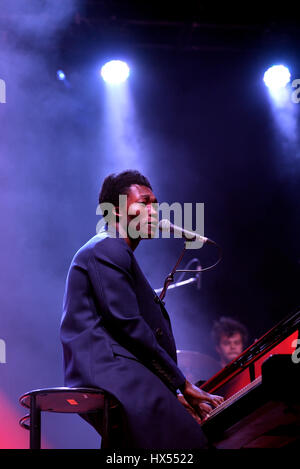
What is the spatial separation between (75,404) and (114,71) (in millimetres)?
6133

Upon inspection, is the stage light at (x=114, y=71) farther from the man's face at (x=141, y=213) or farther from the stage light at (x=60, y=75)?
the man's face at (x=141, y=213)

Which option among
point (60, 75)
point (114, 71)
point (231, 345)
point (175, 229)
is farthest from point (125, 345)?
point (114, 71)

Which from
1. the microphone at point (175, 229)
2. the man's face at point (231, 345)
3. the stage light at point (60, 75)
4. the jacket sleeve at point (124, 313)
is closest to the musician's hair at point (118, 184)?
the microphone at point (175, 229)

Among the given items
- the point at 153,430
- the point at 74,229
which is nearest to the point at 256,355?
the point at 153,430

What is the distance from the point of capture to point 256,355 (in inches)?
110

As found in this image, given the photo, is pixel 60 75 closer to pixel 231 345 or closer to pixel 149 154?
pixel 149 154

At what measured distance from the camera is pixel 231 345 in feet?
21.3

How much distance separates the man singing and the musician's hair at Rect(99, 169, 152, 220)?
37 cm

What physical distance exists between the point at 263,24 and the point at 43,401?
607cm

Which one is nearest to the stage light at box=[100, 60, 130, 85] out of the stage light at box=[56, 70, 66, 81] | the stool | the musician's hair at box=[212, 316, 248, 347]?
the stage light at box=[56, 70, 66, 81]

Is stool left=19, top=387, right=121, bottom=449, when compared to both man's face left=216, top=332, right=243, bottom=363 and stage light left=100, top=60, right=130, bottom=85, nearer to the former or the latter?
man's face left=216, top=332, right=243, bottom=363

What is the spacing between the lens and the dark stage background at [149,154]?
671 centimetres

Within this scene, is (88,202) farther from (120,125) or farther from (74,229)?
(120,125)

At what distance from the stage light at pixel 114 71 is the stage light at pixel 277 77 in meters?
2.02
